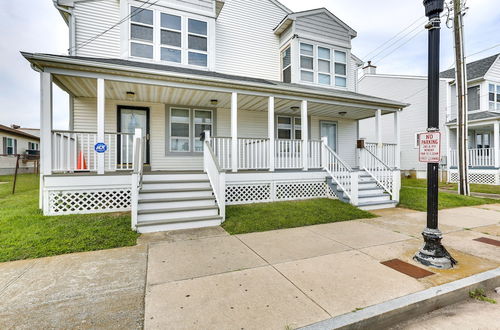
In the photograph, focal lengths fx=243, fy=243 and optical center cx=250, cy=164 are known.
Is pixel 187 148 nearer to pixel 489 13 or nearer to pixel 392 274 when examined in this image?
pixel 392 274

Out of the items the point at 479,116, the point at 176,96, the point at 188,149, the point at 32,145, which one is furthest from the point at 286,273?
the point at 32,145

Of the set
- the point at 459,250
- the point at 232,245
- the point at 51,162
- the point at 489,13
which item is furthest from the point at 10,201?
the point at 489,13

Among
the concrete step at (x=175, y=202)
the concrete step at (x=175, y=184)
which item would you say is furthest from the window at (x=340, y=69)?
the concrete step at (x=175, y=202)

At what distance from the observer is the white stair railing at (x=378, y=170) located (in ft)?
26.6

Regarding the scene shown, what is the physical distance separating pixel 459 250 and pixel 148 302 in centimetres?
484

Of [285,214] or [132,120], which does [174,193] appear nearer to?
[285,214]

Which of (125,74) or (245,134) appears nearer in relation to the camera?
(125,74)

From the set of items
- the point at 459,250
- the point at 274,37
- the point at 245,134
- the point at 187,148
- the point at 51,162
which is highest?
the point at 274,37

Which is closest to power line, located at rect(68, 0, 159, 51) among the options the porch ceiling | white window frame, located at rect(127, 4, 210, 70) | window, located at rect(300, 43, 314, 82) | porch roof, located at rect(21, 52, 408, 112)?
white window frame, located at rect(127, 4, 210, 70)

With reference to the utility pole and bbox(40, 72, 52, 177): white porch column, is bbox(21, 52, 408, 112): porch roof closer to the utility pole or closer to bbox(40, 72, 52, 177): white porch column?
bbox(40, 72, 52, 177): white porch column

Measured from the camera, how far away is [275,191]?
25.5 feet

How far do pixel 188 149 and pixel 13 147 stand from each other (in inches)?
841

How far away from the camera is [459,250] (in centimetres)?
409

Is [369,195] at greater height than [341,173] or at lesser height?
lesser
